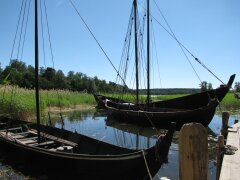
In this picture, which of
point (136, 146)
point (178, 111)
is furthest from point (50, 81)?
point (136, 146)

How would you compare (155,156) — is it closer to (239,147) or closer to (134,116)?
(239,147)

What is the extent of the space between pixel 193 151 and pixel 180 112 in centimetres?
1155

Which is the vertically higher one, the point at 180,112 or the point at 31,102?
the point at 31,102

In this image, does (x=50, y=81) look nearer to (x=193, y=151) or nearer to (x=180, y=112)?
(x=180, y=112)

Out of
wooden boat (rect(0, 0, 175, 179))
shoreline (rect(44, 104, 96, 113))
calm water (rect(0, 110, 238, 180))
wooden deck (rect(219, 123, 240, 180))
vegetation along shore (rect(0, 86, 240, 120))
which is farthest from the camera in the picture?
shoreline (rect(44, 104, 96, 113))

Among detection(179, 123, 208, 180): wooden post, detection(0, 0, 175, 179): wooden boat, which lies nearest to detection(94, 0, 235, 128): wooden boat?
detection(0, 0, 175, 179): wooden boat

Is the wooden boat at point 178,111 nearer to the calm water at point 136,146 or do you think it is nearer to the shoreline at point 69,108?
the calm water at point 136,146

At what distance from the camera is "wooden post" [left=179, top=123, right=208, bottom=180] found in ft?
9.03

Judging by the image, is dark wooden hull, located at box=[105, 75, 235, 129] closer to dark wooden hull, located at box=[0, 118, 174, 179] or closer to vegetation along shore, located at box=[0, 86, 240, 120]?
vegetation along shore, located at box=[0, 86, 240, 120]

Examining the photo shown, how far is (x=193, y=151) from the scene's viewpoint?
2768 millimetres

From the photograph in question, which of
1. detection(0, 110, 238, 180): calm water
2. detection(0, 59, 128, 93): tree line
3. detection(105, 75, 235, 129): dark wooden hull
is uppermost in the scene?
detection(0, 59, 128, 93): tree line

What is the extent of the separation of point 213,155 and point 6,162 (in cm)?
675

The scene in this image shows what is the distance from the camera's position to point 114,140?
12.1 meters

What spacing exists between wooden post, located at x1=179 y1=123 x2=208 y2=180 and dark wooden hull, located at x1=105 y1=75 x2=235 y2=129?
8.49 m
